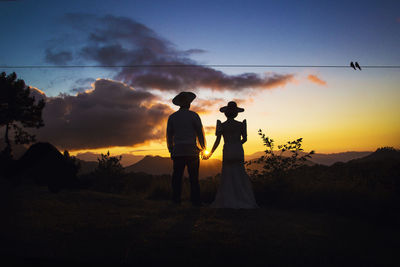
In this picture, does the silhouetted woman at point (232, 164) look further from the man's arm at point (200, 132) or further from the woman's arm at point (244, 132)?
the man's arm at point (200, 132)

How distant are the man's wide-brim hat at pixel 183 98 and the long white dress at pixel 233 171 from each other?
3.24 feet

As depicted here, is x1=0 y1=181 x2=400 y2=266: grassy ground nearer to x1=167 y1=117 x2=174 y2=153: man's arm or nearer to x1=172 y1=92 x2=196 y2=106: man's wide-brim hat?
x1=167 y1=117 x2=174 y2=153: man's arm

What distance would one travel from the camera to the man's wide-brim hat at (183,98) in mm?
7852

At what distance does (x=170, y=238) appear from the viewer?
3859 mm

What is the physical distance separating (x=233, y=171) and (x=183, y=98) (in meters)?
2.35

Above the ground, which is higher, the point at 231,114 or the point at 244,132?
the point at 231,114

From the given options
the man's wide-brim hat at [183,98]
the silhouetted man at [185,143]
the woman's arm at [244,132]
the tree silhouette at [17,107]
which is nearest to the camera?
the silhouetted man at [185,143]

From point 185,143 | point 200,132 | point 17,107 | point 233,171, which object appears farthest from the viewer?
point 17,107

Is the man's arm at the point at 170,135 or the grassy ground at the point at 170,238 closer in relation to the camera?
the grassy ground at the point at 170,238

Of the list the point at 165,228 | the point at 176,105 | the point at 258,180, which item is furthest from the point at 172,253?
the point at 258,180

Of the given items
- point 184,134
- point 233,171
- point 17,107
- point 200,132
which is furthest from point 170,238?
point 17,107

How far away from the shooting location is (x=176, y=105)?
794 cm

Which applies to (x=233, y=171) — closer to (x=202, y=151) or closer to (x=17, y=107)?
(x=202, y=151)

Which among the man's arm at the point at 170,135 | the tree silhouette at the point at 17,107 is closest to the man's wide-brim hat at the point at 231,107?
the man's arm at the point at 170,135
